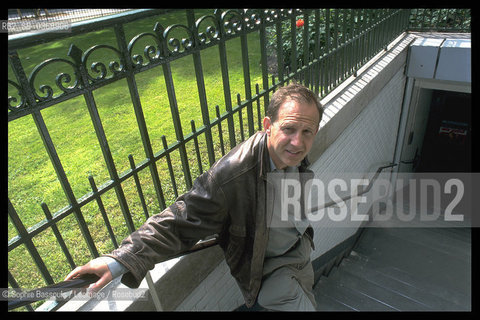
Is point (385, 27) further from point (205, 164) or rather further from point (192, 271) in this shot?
point (192, 271)

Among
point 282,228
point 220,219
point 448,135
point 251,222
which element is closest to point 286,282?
point 282,228

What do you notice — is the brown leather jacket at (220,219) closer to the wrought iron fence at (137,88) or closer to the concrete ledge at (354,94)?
the wrought iron fence at (137,88)

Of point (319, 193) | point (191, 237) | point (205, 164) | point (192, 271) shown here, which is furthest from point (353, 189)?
point (191, 237)

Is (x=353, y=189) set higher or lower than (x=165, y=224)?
lower

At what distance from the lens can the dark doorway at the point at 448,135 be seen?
9.52m

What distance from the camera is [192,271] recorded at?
2273mm

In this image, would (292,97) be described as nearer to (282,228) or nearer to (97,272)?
(282,228)

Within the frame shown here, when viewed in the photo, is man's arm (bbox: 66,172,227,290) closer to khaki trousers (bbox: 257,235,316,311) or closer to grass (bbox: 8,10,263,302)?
khaki trousers (bbox: 257,235,316,311)

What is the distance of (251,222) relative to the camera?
6.40 feet

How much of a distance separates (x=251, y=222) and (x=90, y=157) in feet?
9.66

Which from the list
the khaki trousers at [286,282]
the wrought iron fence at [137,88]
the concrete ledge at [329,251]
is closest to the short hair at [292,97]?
Result: the wrought iron fence at [137,88]

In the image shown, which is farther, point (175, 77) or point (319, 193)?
point (175, 77)

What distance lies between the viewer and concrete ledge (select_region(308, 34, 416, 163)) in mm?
3580

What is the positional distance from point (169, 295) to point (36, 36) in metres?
1.70
